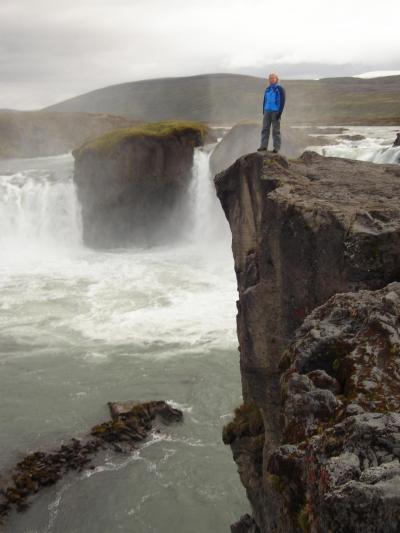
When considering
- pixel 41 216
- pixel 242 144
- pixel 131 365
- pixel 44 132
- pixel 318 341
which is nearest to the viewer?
pixel 318 341

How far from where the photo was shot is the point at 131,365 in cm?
2609

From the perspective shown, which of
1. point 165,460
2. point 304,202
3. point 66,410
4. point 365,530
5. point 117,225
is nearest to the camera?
point 365,530

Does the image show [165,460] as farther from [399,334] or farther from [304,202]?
[399,334]

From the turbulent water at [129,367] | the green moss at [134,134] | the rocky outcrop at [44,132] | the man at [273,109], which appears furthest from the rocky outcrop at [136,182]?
the rocky outcrop at [44,132]

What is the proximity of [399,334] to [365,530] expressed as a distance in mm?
3140

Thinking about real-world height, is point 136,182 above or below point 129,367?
above

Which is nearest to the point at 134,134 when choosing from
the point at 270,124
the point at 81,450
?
the point at 270,124

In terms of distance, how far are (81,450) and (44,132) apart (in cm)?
8883

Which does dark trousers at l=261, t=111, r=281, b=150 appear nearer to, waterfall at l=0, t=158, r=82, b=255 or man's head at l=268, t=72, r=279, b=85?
man's head at l=268, t=72, r=279, b=85

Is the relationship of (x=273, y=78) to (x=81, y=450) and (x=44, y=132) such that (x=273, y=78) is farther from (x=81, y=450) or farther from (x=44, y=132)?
(x=44, y=132)

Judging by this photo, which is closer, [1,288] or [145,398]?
[145,398]

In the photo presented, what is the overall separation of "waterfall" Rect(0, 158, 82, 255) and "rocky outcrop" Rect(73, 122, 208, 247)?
1.64m

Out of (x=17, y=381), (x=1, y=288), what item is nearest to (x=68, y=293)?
(x=1, y=288)

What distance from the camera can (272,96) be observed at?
65.2 ft
